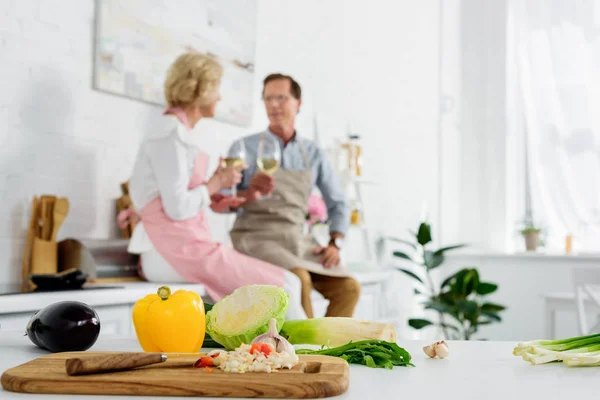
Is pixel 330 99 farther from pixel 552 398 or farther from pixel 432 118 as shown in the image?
pixel 552 398

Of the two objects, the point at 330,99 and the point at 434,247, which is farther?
the point at 434,247

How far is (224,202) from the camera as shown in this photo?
3.35 metres

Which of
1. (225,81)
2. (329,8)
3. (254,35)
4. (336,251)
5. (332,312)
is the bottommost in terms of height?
(332,312)

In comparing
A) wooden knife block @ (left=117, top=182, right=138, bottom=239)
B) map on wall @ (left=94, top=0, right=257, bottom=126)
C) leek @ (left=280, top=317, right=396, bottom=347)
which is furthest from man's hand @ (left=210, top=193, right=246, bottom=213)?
leek @ (left=280, top=317, right=396, bottom=347)

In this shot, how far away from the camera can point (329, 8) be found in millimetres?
5367

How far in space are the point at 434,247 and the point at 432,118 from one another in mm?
1151

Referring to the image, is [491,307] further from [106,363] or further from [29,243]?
[106,363]

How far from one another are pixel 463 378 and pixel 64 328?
640mm

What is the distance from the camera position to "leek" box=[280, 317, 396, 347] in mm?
1317

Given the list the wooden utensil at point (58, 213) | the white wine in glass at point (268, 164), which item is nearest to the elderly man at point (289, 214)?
the white wine in glass at point (268, 164)

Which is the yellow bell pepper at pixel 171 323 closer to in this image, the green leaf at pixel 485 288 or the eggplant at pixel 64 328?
the eggplant at pixel 64 328

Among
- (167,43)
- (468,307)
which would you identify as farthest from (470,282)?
(167,43)

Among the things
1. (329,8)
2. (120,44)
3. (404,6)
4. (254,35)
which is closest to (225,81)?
(254,35)

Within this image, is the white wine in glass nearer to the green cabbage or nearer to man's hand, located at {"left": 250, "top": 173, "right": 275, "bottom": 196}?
man's hand, located at {"left": 250, "top": 173, "right": 275, "bottom": 196}
